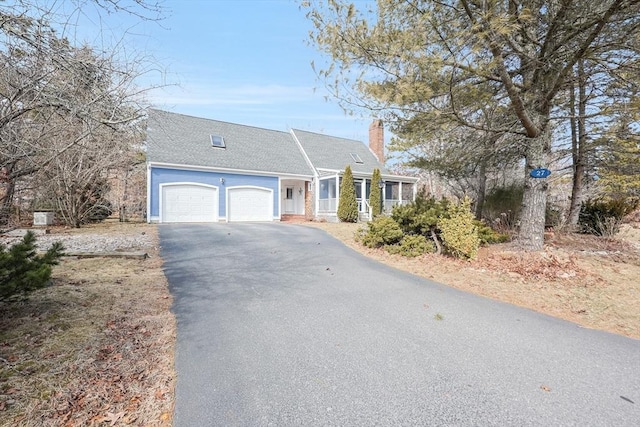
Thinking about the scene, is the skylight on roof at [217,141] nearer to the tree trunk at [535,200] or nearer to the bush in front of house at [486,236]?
the bush in front of house at [486,236]

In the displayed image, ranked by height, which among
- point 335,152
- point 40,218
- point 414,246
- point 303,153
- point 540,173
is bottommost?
point 414,246

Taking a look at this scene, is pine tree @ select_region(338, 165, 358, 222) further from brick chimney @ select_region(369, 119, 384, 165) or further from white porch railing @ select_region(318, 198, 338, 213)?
brick chimney @ select_region(369, 119, 384, 165)

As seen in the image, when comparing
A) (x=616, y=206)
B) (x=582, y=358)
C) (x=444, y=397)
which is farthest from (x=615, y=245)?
(x=444, y=397)

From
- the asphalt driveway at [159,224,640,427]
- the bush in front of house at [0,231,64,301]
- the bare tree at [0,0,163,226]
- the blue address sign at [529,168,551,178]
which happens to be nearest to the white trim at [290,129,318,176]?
the blue address sign at [529,168,551,178]

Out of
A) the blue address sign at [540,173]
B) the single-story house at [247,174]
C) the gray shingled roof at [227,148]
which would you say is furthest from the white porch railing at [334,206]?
the blue address sign at [540,173]

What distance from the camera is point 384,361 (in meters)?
2.92

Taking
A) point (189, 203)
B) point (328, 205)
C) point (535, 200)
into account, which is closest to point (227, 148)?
point (189, 203)

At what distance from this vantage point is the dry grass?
220cm

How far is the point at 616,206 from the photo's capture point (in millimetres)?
10938

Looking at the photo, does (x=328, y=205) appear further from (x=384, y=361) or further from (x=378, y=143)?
(x=384, y=361)

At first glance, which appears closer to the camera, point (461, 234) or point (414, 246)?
point (461, 234)

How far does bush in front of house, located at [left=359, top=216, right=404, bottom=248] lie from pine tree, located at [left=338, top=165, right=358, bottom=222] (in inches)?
310

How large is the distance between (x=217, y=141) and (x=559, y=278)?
56.2 feet

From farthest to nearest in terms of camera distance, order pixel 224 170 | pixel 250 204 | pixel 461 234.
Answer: pixel 250 204 < pixel 224 170 < pixel 461 234
